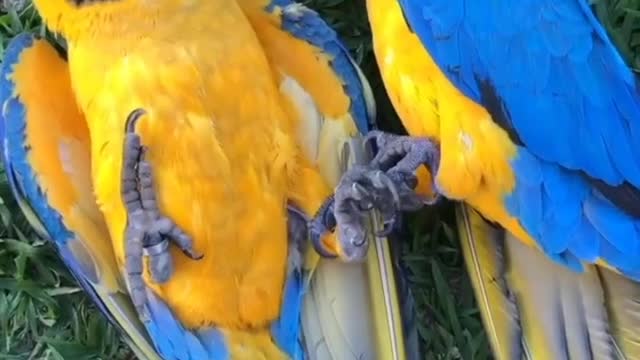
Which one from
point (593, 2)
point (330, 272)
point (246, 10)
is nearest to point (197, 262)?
point (330, 272)

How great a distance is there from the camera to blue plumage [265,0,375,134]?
145cm

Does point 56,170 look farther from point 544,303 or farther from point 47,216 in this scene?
point 544,303

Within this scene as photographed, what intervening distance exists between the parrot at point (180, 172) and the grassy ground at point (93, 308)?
0.14m

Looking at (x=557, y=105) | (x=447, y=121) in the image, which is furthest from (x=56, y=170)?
(x=557, y=105)

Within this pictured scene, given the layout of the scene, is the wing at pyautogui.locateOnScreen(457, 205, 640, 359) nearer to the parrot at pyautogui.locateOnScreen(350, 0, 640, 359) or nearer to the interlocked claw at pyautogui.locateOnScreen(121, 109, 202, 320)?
the parrot at pyautogui.locateOnScreen(350, 0, 640, 359)

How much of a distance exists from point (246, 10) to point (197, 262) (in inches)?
12.4

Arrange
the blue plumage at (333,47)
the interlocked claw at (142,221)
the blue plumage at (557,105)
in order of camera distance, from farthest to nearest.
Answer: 1. the blue plumage at (333,47)
2. the interlocked claw at (142,221)
3. the blue plumage at (557,105)

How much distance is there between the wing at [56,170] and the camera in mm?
1403

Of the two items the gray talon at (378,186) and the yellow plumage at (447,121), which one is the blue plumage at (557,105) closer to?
the yellow plumage at (447,121)

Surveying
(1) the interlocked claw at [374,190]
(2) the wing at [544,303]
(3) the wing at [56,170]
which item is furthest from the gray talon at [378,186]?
(3) the wing at [56,170]

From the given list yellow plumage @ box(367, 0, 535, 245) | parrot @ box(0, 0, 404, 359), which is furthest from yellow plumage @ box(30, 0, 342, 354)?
yellow plumage @ box(367, 0, 535, 245)

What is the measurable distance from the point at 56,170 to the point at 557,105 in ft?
1.91

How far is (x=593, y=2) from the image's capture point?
60.5 inches

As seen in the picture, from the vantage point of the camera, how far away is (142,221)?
1345 mm
